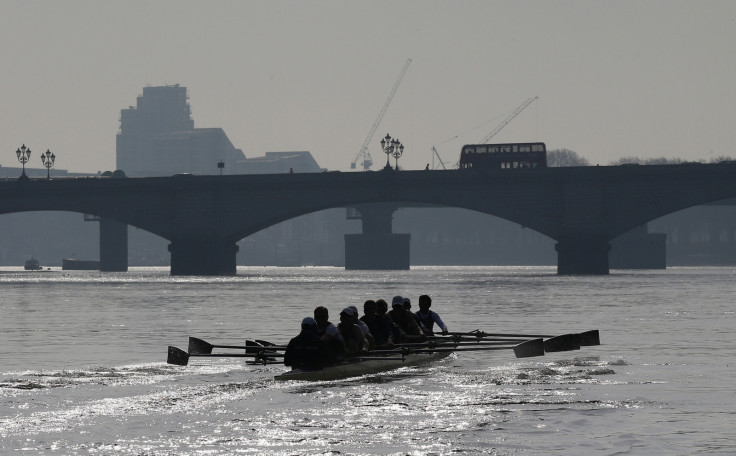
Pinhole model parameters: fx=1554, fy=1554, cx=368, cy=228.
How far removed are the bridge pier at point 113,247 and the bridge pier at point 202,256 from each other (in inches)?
2401

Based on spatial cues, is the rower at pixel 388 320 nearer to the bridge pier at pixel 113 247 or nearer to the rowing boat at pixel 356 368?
the rowing boat at pixel 356 368

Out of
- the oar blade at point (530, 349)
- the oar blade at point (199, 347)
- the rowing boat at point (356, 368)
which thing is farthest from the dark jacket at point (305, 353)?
the oar blade at point (530, 349)

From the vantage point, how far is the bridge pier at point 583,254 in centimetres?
12138

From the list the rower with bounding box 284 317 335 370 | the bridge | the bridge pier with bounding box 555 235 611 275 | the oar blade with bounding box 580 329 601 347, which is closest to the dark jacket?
the rower with bounding box 284 317 335 370

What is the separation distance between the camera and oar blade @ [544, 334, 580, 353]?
34.9m

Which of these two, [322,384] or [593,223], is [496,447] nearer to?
[322,384]

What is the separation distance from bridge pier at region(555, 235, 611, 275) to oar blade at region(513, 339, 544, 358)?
87872mm

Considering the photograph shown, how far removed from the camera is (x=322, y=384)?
2956 cm

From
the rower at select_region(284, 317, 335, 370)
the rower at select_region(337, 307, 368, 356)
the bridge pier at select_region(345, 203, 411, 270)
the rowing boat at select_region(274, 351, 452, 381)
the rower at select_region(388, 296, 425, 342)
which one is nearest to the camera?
the rowing boat at select_region(274, 351, 452, 381)

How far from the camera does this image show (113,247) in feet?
642

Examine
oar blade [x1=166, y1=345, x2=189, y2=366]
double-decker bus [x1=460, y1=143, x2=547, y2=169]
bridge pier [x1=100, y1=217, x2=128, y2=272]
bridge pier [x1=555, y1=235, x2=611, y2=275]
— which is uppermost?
double-decker bus [x1=460, y1=143, x2=547, y2=169]

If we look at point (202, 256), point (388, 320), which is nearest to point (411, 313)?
point (388, 320)

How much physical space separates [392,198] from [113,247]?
7988 cm

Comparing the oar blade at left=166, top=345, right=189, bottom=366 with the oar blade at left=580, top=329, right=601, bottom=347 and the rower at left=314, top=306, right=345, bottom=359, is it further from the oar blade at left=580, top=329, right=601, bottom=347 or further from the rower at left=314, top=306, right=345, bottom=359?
the oar blade at left=580, top=329, right=601, bottom=347
